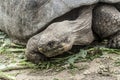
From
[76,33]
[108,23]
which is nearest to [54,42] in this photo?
[76,33]

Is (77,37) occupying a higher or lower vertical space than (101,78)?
higher

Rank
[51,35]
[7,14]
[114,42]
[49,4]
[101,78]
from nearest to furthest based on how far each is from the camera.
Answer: [101,78], [51,35], [49,4], [114,42], [7,14]

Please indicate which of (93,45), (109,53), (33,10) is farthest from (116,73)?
(33,10)

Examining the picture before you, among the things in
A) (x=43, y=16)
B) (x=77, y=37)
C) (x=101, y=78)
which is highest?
(x=43, y=16)

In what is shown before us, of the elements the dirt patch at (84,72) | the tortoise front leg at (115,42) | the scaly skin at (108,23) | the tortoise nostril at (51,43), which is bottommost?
the dirt patch at (84,72)

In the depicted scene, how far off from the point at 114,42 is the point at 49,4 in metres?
0.94

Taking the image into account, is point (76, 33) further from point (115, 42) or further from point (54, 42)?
point (115, 42)

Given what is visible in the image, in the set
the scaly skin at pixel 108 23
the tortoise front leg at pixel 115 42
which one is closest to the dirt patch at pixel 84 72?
the tortoise front leg at pixel 115 42

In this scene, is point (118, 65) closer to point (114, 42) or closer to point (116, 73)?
point (116, 73)

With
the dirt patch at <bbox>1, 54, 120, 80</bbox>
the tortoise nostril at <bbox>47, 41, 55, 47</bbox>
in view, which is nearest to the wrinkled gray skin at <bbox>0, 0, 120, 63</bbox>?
the tortoise nostril at <bbox>47, 41, 55, 47</bbox>

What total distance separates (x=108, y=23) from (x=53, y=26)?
2.47 ft

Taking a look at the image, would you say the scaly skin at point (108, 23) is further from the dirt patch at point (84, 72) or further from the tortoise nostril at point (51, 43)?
the tortoise nostril at point (51, 43)

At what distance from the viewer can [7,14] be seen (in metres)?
5.03

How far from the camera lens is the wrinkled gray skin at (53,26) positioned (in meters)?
4.07
